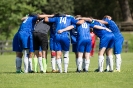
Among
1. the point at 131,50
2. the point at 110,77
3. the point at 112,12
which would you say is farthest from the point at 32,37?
the point at 112,12

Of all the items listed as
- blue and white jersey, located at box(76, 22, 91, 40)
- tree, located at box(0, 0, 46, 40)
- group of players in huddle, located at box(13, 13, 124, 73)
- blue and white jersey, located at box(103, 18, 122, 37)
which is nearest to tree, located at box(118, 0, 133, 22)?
tree, located at box(0, 0, 46, 40)

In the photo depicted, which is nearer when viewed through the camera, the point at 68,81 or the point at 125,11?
the point at 68,81

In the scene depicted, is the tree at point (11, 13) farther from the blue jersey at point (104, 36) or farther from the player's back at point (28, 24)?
the blue jersey at point (104, 36)

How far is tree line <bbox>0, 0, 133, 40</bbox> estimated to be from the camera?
185ft

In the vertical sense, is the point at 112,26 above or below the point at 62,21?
below

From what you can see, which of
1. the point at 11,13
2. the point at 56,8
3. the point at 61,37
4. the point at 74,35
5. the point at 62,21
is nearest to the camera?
the point at 61,37

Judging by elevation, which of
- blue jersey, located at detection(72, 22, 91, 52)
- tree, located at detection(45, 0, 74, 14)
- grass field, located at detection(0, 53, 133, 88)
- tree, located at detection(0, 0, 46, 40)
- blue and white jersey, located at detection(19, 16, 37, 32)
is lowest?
grass field, located at detection(0, 53, 133, 88)

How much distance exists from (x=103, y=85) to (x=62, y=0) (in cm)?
5736

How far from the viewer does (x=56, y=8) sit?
69312 mm

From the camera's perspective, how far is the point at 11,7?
5628 centimetres

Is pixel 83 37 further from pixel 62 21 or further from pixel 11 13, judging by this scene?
pixel 11 13

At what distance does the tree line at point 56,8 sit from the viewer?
2223 inches

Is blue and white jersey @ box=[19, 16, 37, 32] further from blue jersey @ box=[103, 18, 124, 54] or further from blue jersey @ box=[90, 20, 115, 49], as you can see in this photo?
blue jersey @ box=[103, 18, 124, 54]

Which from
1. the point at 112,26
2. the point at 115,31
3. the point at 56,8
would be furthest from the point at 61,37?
the point at 56,8
